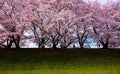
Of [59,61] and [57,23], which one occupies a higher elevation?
[57,23]

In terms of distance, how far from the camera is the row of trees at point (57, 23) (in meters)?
34.6

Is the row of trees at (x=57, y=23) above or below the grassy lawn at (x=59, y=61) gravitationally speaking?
above

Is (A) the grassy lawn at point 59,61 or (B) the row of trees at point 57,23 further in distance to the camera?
(B) the row of trees at point 57,23

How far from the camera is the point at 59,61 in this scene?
1212 inches

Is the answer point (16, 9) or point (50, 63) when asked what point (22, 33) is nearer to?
point (16, 9)

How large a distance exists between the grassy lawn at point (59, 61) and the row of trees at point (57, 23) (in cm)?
202

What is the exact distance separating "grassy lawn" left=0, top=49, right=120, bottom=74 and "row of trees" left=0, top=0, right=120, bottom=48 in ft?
6.62

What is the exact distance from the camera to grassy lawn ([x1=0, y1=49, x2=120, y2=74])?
1045 inches

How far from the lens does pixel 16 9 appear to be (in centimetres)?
3612

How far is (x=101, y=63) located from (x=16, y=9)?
11.2m

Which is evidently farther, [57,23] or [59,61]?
[57,23]

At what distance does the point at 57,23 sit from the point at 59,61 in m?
5.44

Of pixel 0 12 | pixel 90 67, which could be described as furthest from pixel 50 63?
pixel 0 12

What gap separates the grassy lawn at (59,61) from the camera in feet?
87.0
